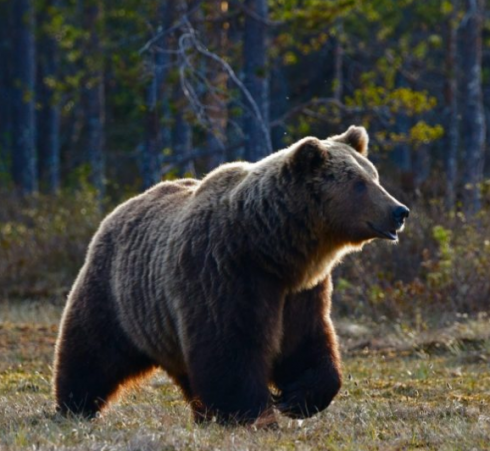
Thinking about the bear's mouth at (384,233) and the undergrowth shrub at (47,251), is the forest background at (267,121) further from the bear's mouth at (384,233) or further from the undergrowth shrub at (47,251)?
the bear's mouth at (384,233)

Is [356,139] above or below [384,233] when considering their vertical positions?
above

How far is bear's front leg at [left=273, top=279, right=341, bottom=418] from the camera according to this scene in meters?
6.09

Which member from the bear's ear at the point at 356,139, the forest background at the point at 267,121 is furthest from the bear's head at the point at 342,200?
the forest background at the point at 267,121

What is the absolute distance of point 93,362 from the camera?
6852 mm

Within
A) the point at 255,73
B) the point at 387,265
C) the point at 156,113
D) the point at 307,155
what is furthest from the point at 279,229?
the point at 156,113

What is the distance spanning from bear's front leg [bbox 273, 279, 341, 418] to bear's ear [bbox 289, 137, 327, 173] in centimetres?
68

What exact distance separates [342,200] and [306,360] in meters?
0.90

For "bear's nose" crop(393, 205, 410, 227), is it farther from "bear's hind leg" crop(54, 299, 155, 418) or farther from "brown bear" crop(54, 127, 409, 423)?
"bear's hind leg" crop(54, 299, 155, 418)

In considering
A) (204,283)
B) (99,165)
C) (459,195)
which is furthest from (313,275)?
(99,165)

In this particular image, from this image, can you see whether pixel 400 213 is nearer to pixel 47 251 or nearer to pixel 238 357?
pixel 238 357

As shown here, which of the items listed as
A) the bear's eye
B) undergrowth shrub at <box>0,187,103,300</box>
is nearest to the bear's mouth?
the bear's eye

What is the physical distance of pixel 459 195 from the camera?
780 inches

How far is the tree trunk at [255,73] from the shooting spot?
45.5 feet

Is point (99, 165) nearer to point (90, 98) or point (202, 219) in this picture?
point (90, 98)
